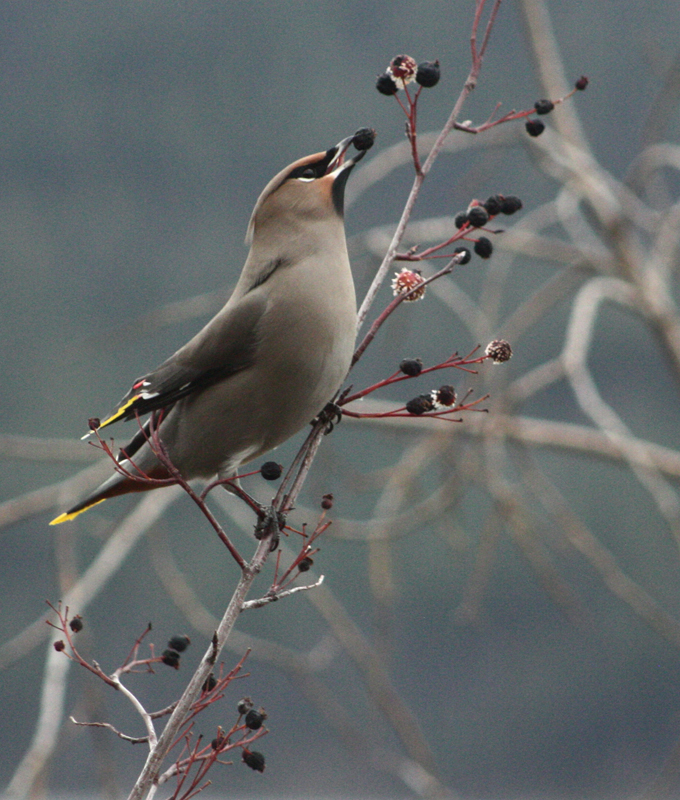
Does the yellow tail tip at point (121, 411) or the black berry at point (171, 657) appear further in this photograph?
the yellow tail tip at point (121, 411)

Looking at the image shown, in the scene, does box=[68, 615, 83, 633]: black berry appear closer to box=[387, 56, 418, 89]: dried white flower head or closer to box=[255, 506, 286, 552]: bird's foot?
box=[255, 506, 286, 552]: bird's foot

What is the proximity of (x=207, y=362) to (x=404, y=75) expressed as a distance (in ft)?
2.09

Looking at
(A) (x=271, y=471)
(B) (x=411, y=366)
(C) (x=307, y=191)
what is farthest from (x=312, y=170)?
(A) (x=271, y=471)

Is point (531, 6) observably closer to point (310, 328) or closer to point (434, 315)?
point (310, 328)

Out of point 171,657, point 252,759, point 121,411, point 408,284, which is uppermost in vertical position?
point 121,411

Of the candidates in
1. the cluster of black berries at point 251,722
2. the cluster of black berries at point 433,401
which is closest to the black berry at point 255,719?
the cluster of black berries at point 251,722

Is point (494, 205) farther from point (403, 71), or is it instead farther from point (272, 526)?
point (272, 526)

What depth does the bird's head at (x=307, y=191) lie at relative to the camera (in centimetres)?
184

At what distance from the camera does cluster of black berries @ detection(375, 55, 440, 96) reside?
1.40 meters

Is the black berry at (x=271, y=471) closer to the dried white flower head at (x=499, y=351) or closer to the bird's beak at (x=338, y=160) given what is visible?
the dried white flower head at (x=499, y=351)

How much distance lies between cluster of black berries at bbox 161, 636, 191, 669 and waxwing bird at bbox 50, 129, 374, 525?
0.43 metres

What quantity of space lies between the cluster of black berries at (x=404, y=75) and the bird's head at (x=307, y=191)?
0.42 metres

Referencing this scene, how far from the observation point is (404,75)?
1411mm

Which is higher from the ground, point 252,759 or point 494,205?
point 494,205
